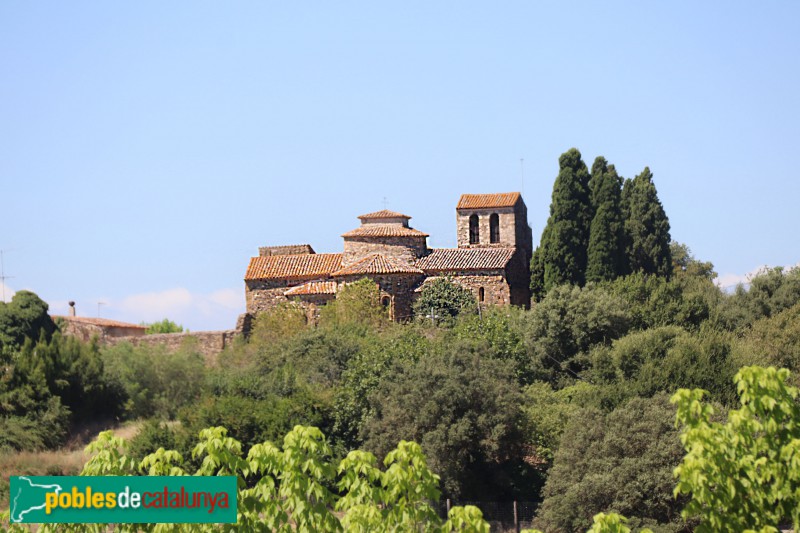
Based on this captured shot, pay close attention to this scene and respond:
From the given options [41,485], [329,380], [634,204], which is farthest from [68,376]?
[41,485]

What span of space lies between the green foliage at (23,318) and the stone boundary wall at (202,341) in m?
7.32

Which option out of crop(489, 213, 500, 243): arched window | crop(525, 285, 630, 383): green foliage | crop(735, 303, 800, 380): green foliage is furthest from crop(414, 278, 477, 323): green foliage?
crop(735, 303, 800, 380): green foliage

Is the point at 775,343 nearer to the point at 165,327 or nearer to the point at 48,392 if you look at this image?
the point at 48,392

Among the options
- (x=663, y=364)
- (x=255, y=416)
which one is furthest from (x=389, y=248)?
(x=663, y=364)

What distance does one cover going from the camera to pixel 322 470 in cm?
1417

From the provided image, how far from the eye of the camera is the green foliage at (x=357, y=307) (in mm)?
47062

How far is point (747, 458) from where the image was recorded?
13.4 meters

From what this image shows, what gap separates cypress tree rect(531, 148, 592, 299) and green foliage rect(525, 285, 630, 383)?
633 cm

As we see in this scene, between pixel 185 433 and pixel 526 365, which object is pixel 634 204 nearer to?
pixel 526 365

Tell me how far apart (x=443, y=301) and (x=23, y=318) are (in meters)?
21.5

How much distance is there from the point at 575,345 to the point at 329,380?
879 cm

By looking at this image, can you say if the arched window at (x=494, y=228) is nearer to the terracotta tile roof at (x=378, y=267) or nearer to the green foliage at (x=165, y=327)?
the terracotta tile roof at (x=378, y=267)

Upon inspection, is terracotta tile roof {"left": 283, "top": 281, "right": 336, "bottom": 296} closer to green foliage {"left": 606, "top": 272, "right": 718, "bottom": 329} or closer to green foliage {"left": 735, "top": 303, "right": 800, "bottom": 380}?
green foliage {"left": 606, "top": 272, "right": 718, "bottom": 329}

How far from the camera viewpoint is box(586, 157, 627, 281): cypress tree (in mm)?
49719
